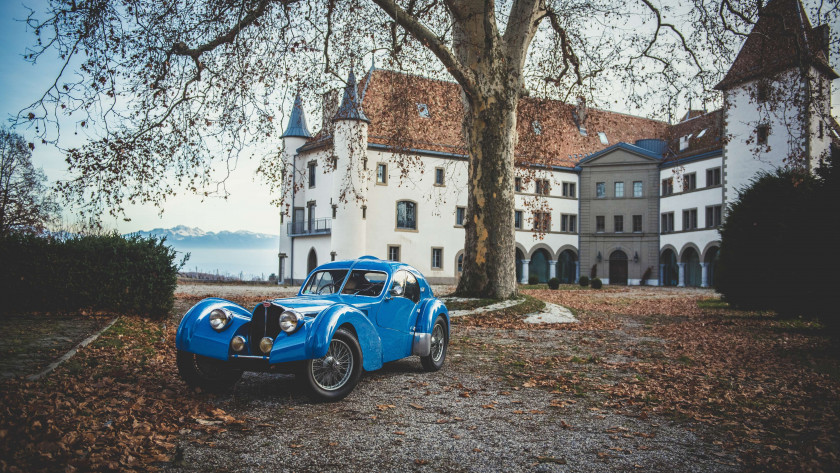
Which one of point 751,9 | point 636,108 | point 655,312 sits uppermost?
point 751,9

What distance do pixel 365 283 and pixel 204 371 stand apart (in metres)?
2.14

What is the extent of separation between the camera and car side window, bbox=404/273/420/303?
25.5ft

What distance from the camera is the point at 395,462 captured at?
4.21 m

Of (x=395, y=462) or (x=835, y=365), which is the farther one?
(x=835, y=365)

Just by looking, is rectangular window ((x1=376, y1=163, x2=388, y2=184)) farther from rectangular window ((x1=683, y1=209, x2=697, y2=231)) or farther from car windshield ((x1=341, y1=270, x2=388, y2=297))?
car windshield ((x1=341, y1=270, x2=388, y2=297))

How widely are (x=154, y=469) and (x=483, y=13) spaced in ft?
46.6

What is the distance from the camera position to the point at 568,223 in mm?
54812

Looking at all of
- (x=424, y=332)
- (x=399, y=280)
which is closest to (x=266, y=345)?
(x=399, y=280)

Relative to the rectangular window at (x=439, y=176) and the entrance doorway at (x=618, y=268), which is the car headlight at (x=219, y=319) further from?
the entrance doorway at (x=618, y=268)

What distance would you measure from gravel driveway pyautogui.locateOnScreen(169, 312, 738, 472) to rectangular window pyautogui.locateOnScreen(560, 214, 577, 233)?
160ft

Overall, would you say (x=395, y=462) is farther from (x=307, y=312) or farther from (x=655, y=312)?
(x=655, y=312)

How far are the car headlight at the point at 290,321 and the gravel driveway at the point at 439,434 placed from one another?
773 millimetres

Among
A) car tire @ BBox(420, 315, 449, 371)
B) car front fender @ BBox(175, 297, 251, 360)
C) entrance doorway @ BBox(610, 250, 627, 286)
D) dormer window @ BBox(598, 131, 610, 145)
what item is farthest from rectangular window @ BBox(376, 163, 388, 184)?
car front fender @ BBox(175, 297, 251, 360)

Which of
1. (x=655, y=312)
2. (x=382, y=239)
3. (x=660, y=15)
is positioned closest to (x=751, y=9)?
(x=660, y=15)
